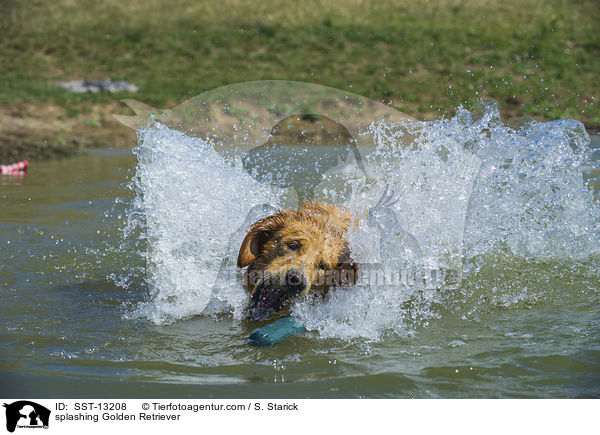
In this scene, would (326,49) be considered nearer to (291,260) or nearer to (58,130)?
(58,130)

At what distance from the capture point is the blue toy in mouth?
14.1ft

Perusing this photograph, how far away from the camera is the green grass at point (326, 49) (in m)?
21.7

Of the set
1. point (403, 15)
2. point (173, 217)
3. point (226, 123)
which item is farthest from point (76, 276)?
point (403, 15)

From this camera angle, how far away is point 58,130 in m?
18.2

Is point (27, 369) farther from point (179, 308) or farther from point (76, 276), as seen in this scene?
point (76, 276)

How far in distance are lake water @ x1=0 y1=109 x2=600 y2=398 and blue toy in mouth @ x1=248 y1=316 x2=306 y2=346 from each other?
8 centimetres

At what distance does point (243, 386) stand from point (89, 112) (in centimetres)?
1767

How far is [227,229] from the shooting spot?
595 cm

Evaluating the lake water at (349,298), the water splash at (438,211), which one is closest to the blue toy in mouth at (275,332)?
the lake water at (349,298)

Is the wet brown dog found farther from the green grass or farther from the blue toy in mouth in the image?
the green grass

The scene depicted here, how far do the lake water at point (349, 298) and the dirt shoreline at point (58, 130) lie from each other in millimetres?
8858
